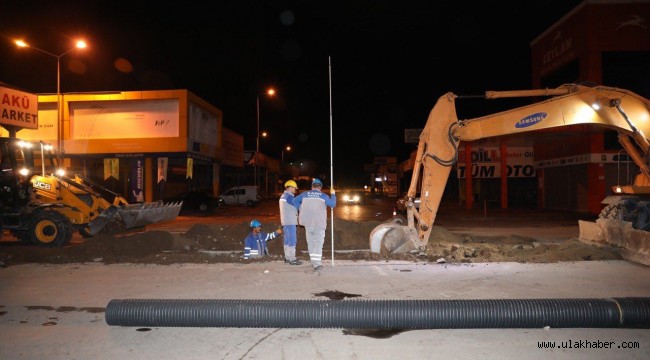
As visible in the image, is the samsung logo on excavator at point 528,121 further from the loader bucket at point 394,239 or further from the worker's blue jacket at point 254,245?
the worker's blue jacket at point 254,245

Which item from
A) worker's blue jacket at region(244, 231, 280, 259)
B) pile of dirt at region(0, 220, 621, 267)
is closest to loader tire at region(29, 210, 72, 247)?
pile of dirt at region(0, 220, 621, 267)

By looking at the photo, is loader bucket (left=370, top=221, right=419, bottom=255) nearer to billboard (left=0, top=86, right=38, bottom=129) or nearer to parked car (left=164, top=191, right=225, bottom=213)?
billboard (left=0, top=86, right=38, bottom=129)

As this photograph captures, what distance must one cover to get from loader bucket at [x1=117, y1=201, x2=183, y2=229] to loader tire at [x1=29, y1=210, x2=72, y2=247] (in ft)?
6.06

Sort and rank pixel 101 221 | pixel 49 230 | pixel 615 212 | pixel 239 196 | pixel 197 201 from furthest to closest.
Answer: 1. pixel 239 196
2. pixel 197 201
3. pixel 101 221
4. pixel 49 230
5. pixel 615 212

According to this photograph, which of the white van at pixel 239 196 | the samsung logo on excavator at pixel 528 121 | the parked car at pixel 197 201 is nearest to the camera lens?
the samsung logo on excavator at pixel 528 121

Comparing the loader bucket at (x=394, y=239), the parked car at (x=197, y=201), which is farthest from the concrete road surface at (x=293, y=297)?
the parked car at (x=197, y=201)

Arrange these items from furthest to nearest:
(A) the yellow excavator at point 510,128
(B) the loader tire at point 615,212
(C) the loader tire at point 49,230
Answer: (C) the loader tire at point 49,230, (B) the loader tire at point 615,212, (A) the yellow excavator at point 510,128

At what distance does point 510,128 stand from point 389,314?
708 cm

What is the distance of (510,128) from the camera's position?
37.3ft

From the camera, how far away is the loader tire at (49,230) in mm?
14258

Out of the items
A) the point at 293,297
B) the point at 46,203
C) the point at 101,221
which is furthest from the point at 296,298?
the point at 46,203

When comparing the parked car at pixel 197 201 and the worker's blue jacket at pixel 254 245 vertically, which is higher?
the parked car at pixel 197 201

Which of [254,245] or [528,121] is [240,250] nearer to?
[254,245]

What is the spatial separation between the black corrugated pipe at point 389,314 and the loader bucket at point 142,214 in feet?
34.0
